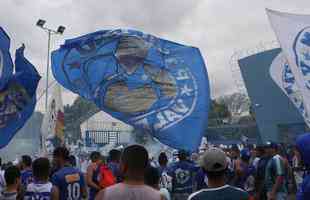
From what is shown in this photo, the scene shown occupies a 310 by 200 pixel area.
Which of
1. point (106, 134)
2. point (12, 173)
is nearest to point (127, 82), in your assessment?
point (12, 173)

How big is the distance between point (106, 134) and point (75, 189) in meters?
25.6

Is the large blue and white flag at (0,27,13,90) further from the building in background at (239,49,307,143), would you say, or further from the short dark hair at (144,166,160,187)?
the building in background at (239,49,307,143)

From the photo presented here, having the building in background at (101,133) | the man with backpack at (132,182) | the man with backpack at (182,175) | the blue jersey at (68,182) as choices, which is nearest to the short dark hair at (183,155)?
the man with backpack at (182,175)

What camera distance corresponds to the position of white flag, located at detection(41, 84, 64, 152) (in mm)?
14461

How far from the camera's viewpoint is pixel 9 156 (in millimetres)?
20672

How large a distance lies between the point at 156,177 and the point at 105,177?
349 centimetres

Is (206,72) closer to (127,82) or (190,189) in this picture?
(127,82)

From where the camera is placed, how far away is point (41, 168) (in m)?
6.52

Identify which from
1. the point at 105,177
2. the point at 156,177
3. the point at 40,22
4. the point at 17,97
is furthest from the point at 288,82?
the point at 40,22

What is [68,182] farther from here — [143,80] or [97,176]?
[97,176]

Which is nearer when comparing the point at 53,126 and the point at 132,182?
the point at 132,182

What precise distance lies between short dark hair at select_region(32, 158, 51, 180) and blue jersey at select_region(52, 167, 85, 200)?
614mm

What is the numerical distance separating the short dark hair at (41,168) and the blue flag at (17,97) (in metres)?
2.31

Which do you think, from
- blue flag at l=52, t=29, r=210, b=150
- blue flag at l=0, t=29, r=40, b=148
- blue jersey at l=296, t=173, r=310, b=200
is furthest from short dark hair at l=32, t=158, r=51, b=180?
blue jersey at l=296, t=173, r=310, b=200
